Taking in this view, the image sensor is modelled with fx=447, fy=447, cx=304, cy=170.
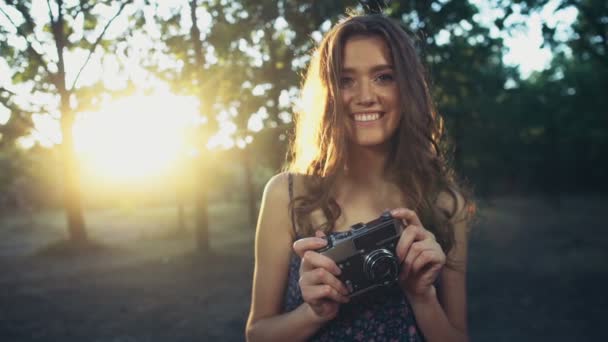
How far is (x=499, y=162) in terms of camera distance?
28250 millimetres

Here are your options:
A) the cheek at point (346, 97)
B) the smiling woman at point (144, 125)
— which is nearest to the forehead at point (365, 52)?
the cheek at point (346, 97)

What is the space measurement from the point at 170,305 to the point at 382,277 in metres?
8.00

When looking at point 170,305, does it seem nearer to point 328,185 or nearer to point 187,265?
point 187,265

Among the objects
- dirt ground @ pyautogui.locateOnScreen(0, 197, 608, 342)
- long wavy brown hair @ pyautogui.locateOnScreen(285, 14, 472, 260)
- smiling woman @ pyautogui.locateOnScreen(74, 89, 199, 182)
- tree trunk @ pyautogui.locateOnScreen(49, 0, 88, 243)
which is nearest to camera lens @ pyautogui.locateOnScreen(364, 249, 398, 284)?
long wavy brown hair @ pyautogui.locateOnScreen(285, 14, 472, 260)

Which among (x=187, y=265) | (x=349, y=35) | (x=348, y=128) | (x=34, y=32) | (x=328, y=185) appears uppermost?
(x=34, y=32)

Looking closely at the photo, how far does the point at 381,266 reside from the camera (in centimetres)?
175

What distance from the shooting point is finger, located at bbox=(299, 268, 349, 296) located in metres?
1.73

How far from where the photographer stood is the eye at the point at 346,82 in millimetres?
2143

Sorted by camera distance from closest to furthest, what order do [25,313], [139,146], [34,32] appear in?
1. [25,313]
2. [34,32]
3. [139,146]

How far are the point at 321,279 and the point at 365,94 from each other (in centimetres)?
88

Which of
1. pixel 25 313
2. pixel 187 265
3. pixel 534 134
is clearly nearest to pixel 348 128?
pixel 25 313

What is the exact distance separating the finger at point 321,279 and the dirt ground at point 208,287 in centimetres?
205

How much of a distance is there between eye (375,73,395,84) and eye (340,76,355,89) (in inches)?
4.7

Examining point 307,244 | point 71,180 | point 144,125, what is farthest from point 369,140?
point 71,180
